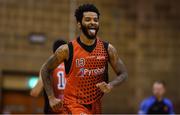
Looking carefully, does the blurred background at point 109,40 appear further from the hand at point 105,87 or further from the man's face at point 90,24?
the hand at point 105,87

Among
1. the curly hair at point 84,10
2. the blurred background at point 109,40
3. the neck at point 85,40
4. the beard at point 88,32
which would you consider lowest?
the blurred background at point 109,40

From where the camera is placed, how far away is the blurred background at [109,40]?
16.0 metres

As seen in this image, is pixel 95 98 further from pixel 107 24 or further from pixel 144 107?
pixel 107 24

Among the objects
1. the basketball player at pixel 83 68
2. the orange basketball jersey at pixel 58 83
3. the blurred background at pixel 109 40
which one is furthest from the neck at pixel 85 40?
the blurred background at pixel 109 40

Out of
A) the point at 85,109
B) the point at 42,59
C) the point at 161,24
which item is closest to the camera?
the point at 85,109

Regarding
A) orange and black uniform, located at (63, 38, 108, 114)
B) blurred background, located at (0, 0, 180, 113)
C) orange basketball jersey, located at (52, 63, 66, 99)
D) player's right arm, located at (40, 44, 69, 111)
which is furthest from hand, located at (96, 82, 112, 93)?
blurred background, located at (0, 0, 180, 113)

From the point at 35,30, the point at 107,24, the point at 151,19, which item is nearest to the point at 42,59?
the point at 35,30

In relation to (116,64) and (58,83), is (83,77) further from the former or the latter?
(58,83)

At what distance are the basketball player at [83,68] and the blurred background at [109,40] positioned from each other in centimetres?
993

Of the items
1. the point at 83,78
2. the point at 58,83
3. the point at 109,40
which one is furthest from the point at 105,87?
the point at 109,40

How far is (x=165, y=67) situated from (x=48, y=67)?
38.4 feet

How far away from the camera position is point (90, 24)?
18.1 feet

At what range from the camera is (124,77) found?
18.8 ft

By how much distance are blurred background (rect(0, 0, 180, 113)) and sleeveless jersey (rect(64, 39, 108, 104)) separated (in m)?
9.94
